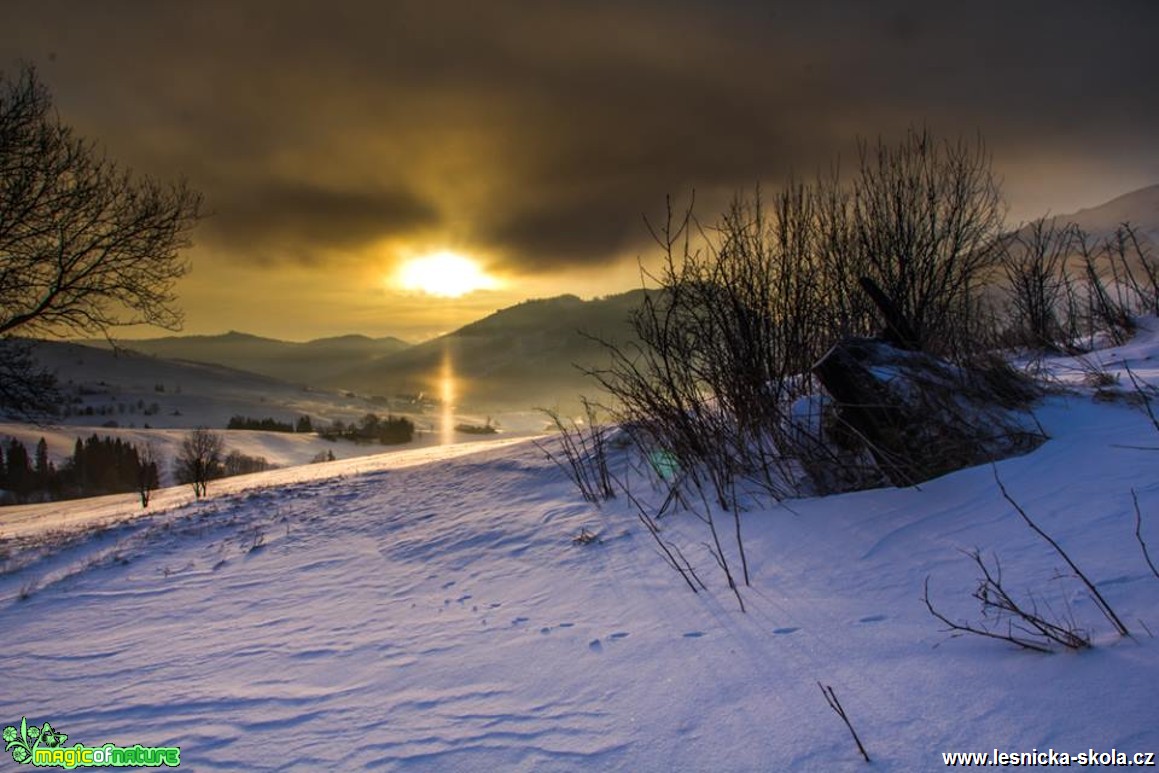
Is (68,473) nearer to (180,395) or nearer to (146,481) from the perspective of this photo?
(146,481)

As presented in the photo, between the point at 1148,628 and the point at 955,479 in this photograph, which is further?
the point at 955,479

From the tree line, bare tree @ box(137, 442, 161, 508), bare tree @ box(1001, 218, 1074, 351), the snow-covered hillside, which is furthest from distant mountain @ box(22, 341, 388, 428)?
bare tree @ box(1001, 218, 1074, 351)

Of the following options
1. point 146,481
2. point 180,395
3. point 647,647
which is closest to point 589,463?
point 647,647

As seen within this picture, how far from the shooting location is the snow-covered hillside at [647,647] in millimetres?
1792

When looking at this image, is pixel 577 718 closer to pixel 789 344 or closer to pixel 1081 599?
pixel 1081 599

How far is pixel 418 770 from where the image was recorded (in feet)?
6.58

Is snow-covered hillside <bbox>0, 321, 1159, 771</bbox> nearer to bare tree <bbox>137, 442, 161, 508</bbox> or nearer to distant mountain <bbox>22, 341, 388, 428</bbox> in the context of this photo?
bare tree <bbox>137, 442, 161, 508</bbox>

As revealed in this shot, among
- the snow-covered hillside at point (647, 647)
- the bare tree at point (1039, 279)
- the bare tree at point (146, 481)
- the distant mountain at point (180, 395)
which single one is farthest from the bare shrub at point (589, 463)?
A: the distant mountain at point (180, 395)

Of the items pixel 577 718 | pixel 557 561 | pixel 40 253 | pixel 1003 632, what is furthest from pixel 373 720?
pixel 40 253

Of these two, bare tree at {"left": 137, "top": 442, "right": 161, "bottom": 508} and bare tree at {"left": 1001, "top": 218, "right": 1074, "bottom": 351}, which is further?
bare tree at {"left": 137, "top": 442, "right": 161, "bottom": 508}

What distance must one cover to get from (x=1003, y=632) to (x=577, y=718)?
1597 millimetres

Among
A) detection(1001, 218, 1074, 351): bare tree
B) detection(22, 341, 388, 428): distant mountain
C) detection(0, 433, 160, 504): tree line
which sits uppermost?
detection(22, 341, 388, 428): distant mountain

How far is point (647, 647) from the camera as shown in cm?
264

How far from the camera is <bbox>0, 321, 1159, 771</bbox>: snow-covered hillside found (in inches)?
70.6
